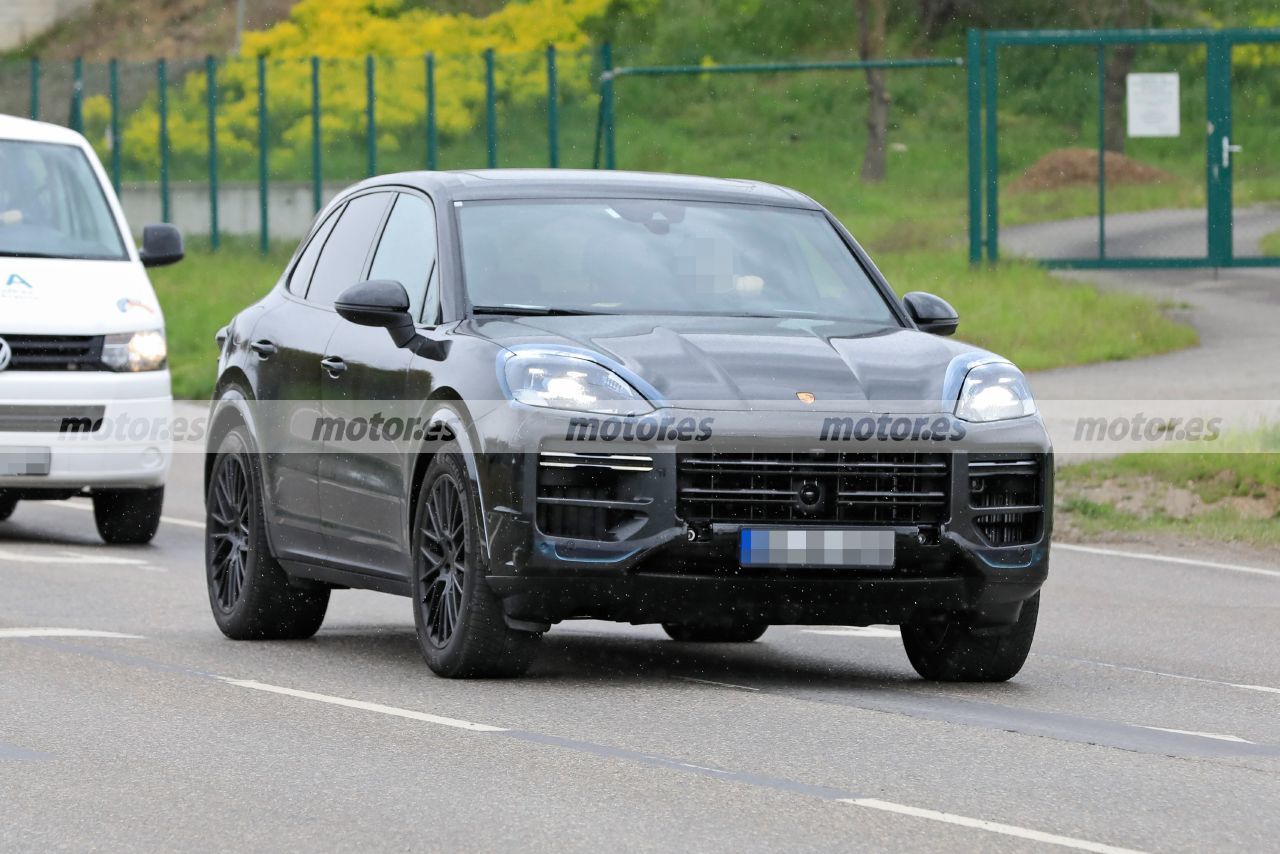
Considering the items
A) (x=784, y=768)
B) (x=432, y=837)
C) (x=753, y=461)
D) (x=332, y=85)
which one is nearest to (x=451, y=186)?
(x=753, y=461)

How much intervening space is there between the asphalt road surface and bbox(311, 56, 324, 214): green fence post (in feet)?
76.0

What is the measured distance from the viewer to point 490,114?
3272 centimetres

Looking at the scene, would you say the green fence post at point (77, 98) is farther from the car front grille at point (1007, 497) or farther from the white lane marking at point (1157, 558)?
the car front grille at point (1007, 497)

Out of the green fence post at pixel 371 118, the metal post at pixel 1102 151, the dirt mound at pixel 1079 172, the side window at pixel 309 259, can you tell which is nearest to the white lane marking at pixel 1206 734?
the side window at pixel 309 259

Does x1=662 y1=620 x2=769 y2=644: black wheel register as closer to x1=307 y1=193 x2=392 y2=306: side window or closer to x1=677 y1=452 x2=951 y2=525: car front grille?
x1=307 y1=193 x2=392 y2=306: side window

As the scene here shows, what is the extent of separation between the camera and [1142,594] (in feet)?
40.9

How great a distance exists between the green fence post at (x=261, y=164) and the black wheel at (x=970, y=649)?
26.4m

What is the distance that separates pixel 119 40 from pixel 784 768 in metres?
71.1

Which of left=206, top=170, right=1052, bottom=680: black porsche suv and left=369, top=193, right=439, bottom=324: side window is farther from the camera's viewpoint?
left=369, top=193, right=439, bottom=324: side window

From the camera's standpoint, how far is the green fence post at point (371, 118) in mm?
33062

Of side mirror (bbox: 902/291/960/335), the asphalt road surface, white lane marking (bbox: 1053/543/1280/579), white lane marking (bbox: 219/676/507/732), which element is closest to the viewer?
the asphalt road surface

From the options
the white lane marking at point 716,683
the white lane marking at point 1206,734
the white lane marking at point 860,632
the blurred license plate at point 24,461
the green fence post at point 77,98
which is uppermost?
the green fence post at point 77,98

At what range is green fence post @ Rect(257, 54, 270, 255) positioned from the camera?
34938 millimetres

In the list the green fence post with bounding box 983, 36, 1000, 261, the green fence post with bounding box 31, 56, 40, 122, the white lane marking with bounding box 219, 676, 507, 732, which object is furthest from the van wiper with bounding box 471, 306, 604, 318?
the green fence post with bounding box 31, 56, 40, 122
